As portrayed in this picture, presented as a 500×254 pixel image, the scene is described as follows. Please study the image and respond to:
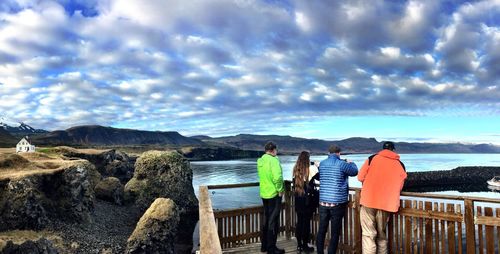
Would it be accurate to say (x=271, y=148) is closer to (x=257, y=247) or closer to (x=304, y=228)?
(x=304, y=228)

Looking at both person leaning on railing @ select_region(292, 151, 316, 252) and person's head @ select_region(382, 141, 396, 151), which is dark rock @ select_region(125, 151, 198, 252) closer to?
person leaning on railing @ select_region(292, 151, 316, 252)

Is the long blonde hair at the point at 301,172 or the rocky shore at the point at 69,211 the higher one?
the long blonde hair at the point at 301,172

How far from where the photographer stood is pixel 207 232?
18.0 ft

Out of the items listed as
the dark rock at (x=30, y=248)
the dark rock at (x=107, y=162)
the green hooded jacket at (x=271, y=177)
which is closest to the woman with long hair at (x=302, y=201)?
the green hooded jacket at (x=271, y=177)

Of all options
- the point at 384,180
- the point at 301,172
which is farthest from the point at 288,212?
the point at 384,180

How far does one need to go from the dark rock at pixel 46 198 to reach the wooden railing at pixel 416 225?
20656 mm

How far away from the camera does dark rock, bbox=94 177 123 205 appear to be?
136 ft

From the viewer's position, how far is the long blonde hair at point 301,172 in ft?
28.9

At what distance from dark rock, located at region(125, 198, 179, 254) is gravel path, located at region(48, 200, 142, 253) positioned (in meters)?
2.70

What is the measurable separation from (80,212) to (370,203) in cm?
2749

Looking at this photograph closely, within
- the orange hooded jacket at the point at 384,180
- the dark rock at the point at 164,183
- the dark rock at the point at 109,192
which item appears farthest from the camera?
the dark rock at the point at 164,183

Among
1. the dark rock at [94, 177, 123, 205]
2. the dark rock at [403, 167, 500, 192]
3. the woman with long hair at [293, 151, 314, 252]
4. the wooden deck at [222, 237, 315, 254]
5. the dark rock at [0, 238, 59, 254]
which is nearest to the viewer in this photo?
the woman with long hair at [293, 151, 314, 252]

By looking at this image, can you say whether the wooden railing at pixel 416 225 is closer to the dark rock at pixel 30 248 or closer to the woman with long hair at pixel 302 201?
the woman with long hair at pixel 302 201

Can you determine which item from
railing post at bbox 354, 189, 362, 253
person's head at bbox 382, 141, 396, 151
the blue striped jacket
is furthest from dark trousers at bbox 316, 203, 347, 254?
person's head at bbox 382, 141, 396, 151
